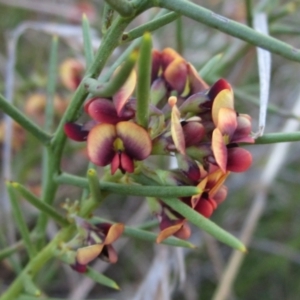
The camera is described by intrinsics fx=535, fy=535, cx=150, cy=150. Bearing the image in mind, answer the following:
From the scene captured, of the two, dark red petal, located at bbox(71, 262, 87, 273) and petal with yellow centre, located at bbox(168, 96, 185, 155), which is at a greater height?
petal with yellow centre, located at bbox(168, 96, 185, 155)

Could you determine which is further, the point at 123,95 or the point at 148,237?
the point at 148,237

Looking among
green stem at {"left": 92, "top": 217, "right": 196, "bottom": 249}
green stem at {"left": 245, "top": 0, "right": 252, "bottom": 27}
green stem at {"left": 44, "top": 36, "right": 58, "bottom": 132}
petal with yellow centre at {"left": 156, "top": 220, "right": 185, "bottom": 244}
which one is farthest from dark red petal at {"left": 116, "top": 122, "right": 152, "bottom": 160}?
green stem at {"left": 245, "top": 0, "right": 252, "bottom": 27}

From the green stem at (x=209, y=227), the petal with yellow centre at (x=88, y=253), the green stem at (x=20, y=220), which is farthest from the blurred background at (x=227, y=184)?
the green stem at (x=209, y=227)

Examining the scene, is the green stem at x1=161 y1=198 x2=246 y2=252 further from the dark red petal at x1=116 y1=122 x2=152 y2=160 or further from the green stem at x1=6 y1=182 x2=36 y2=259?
the green stem at x1=6 y1=182 x2=36 y2=259

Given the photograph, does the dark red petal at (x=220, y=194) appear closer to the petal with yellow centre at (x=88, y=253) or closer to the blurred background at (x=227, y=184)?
the petal with yellow centre at (x=88, y=253)

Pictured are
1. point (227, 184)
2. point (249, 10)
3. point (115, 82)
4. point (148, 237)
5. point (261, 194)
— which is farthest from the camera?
point (227, 184)

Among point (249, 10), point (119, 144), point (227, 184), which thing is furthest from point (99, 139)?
point (227, 184)

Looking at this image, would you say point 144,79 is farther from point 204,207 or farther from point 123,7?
point 204,207
